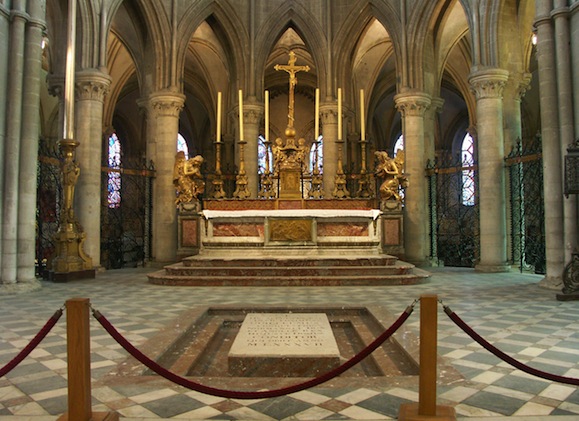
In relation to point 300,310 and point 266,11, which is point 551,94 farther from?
Answer: point 266,11

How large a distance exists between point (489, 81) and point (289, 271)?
25.8 ft

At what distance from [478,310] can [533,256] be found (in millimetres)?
10051

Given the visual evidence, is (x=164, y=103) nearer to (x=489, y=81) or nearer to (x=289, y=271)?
(x=289, y=271)

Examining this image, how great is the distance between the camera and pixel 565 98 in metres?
9.90

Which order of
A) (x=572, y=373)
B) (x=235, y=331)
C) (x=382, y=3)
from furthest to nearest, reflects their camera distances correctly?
1. (x=382, y=3)
2. (x=235, y=331)
3. (x=572, y=373)

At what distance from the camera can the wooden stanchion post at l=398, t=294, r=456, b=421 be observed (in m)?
2.97

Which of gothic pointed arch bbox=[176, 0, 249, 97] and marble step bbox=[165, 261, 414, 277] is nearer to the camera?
marble step bbox=[165, 261, 414, 277]

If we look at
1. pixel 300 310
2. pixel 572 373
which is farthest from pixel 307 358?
pixel 300 310

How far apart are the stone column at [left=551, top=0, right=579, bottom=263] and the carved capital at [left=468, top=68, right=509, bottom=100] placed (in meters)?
4.00

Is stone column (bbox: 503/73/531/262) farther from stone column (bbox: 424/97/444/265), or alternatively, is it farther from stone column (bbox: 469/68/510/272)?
stone column (bbox: 424/97/444/265)

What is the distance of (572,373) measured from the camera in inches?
159

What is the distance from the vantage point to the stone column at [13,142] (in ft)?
31.6

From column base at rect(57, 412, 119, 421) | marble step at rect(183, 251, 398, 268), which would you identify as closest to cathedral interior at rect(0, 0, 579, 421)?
column base at rect(57, 412, 119, 421)

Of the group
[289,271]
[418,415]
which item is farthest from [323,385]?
[289,271]
